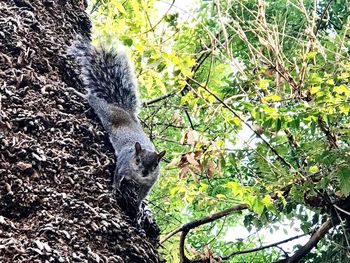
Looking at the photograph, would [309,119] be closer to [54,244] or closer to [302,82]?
[302,82]

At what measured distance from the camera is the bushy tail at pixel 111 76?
2492 millimetres

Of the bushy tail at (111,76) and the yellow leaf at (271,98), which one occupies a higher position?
the yellow leaf at (271,98)

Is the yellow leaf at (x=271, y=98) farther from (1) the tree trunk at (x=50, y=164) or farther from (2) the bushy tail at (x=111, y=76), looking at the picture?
(2) the bushy tail at (x=111, y=76)

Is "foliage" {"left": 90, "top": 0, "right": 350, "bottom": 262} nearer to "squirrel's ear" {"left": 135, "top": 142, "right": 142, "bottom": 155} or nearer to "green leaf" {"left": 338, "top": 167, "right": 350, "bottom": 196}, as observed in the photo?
"green leaf" {"left": 338, "top": 167, "right": 350, "bottom": 196}

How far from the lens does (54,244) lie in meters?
1.28

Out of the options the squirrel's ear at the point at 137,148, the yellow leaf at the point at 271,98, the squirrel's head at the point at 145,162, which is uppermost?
the yellow leaf at the point at 271,98

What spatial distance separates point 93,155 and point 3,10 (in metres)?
0.70

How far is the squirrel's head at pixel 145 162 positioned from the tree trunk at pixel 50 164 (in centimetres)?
83

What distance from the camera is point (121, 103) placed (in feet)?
9.36

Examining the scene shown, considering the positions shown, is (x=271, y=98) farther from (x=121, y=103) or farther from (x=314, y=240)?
(x=121, y=103)

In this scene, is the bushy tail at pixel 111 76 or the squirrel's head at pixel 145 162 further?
the squirrel's head at pixel 145 162

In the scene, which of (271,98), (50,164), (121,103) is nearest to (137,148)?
(121,103)

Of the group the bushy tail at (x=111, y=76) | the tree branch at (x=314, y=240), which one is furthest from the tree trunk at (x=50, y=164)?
the tree branch at (x=314, y=240)

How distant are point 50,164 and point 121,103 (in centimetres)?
137
